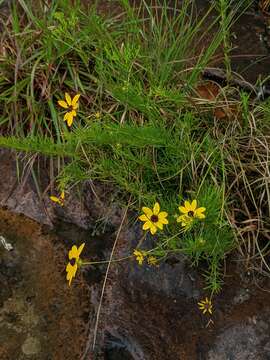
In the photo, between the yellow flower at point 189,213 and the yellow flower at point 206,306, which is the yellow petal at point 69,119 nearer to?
the yellow flower at point 189,213

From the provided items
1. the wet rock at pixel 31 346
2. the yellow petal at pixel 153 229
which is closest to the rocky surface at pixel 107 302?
the wet rock at pixel 31 346

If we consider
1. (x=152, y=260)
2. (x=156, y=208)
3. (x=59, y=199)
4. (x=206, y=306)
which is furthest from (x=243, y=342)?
(x=59, y=199)

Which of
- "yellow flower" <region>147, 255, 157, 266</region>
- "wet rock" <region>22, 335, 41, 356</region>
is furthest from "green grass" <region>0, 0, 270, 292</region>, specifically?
"wet rock" <region>22, 335, 41, 356</region>

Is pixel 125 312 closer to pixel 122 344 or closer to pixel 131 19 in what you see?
pixel 122 344

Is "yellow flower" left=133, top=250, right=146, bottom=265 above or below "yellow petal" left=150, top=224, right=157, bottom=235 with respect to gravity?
below

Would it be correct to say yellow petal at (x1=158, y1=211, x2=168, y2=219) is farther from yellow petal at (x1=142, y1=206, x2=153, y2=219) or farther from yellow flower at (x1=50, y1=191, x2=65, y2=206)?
yellow flower at (x1=50, y1=191, x2=65, y2=206)

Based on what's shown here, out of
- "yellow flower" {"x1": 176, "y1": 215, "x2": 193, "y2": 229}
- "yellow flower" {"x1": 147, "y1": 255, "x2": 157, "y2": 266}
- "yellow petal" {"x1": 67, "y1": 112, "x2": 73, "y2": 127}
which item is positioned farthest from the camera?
"yellow petal" {"x1": 67, "y1": 112, "x2": 73, "y2": 127}

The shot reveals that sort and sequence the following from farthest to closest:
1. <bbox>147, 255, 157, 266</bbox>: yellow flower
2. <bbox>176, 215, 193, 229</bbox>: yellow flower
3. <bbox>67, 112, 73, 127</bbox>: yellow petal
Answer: <bbox>67, 112, 73, 127</bbox>: yellow petal → <bbox>147, 255, 157, 266</bbox>: yellow flower → <bbox>176, 215, 193, 229</bbox>: yellow flower

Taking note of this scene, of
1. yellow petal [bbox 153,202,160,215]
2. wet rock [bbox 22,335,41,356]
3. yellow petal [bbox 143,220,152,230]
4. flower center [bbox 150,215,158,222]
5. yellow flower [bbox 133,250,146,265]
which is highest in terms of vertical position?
yellow petal [bbox 153,202,160,215]
